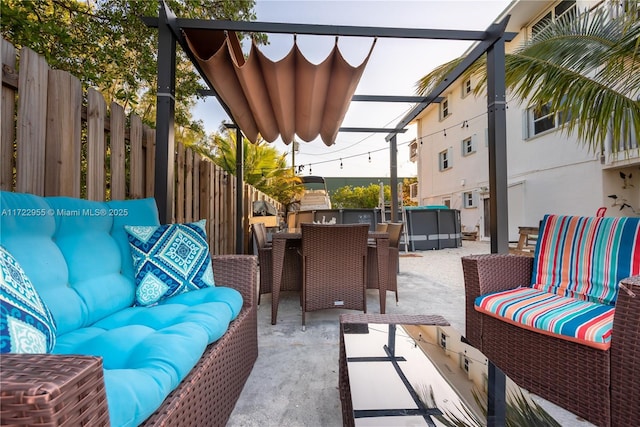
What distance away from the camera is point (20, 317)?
0.78 m

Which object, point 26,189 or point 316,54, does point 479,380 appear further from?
point 316,54

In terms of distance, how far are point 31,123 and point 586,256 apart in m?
3.34

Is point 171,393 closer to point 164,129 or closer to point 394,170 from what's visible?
point 164,129

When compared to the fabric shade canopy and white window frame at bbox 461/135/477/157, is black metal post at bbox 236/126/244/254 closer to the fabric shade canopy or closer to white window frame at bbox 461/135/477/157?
the fabric shade canopy

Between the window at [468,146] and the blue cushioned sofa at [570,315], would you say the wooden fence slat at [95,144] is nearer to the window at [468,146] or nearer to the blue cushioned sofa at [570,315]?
the blue cushioned sofa at [570,315]

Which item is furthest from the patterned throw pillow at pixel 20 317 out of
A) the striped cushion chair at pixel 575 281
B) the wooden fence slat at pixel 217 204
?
the wooden fence slat at pixel 217 204

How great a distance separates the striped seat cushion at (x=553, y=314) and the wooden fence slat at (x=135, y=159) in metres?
2.76

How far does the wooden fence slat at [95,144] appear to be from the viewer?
1930 mm

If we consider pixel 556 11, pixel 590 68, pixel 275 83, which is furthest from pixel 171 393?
pixel 556 11

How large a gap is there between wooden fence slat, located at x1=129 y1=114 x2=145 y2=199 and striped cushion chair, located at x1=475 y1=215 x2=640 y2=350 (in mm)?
2762

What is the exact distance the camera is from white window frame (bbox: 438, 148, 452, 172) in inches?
496

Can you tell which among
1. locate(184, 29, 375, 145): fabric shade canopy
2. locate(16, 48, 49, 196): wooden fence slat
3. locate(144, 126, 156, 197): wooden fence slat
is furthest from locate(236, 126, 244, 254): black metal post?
locate(16, 48, 49, 196): wooden fence slat

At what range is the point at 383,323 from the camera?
1.62 m

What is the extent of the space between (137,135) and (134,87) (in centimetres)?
136
